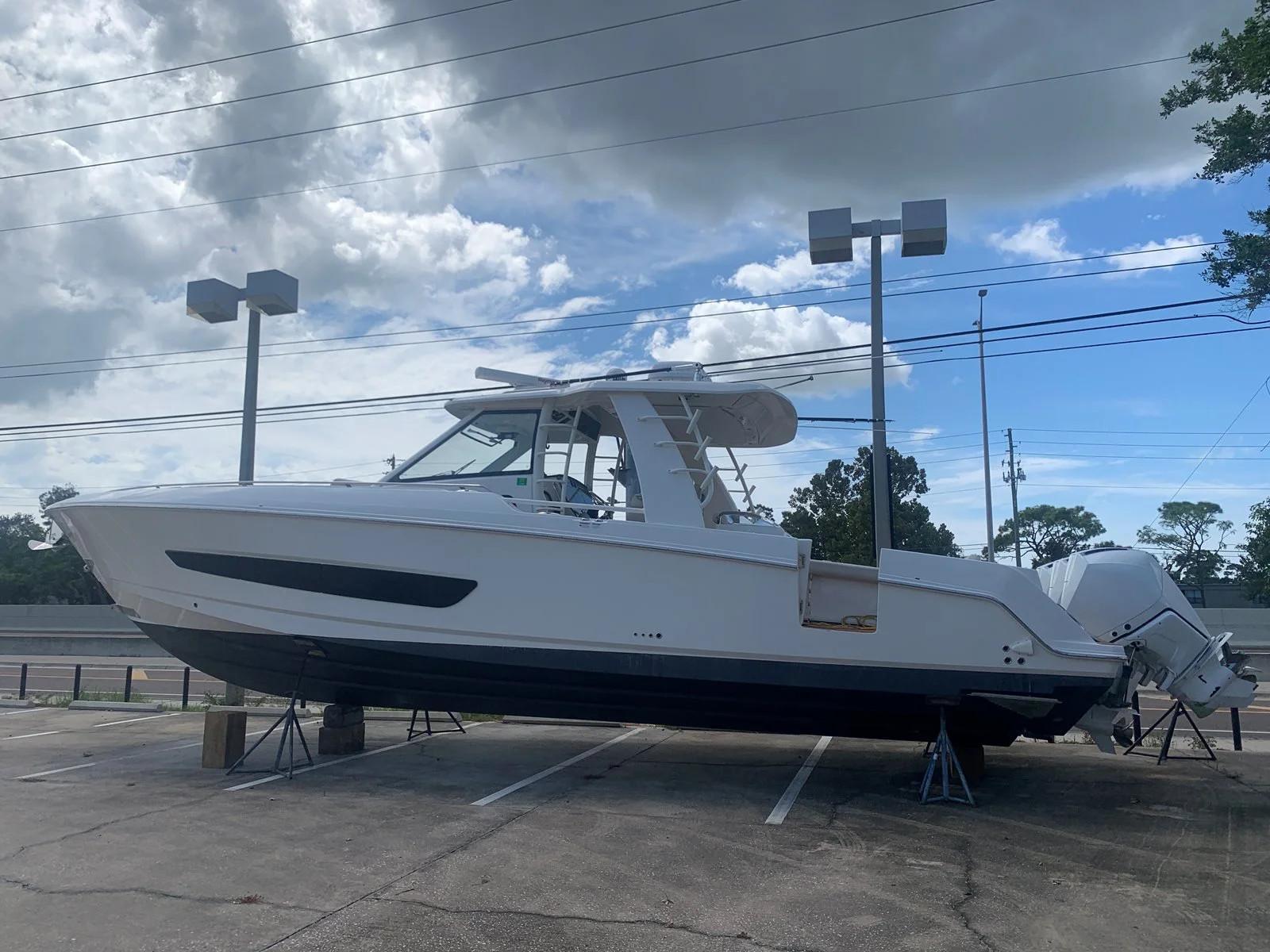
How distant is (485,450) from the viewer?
28.3ft

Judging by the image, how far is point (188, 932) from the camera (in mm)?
4199

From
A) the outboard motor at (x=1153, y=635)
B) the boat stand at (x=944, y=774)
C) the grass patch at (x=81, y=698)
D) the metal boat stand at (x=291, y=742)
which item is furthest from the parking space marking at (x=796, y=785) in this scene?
the grass patch at (x=81, y=698)

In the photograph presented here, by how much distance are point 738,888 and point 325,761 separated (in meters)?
5.16

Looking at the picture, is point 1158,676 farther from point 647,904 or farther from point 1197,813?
point 647,904

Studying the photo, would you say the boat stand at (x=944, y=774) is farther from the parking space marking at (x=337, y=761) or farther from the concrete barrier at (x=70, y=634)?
the concrete barrier at (x=70, y=634)

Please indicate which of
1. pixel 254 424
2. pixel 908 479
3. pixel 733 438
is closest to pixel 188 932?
pixel 733 438

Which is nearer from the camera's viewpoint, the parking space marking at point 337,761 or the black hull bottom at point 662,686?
the black hull bottom at point 662,686

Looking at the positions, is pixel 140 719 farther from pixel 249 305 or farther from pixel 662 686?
pixel 662 686

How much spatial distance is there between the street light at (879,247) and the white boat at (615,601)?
5.60 ft

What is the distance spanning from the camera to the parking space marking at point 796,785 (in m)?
6.66

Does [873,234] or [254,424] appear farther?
[254,424]

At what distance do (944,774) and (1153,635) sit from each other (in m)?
1.94

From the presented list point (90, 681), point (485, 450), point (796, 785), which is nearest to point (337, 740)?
point (485, 450)

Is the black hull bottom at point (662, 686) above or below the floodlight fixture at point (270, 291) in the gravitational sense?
below
